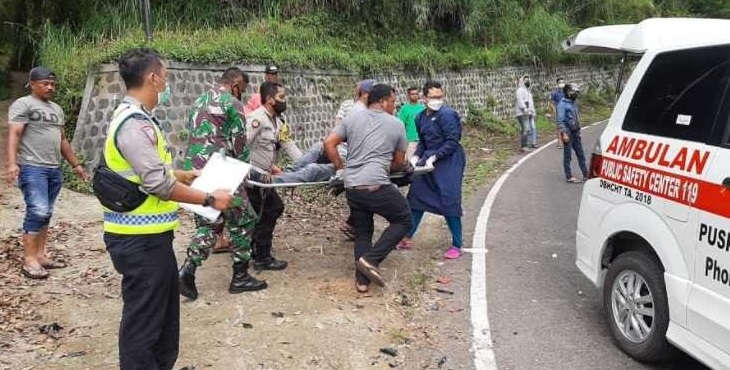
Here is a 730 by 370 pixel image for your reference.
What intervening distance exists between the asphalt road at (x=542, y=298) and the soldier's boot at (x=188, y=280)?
2491mm

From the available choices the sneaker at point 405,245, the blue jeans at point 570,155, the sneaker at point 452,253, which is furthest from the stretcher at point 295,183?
the blue jeans at point 570,155

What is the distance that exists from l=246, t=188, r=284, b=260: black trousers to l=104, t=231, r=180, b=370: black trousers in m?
2.42

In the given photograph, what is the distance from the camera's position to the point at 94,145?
939cm

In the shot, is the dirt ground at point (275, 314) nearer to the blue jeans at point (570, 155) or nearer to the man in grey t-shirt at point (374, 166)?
the man in grey t-shirt at point (374, 166)

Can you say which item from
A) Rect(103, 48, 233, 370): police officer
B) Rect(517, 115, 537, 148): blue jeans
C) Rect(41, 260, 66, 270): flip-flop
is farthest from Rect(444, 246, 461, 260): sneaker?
Rect(517, 115, 537, 148): blue jeans

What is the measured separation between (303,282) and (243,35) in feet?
27.1

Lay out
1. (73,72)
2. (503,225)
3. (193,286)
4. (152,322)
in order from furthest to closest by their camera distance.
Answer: (73,72) < (503,225) < (193,286) < (152,322)

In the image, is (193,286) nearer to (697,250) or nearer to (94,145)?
(697,250)

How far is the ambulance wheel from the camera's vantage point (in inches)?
146

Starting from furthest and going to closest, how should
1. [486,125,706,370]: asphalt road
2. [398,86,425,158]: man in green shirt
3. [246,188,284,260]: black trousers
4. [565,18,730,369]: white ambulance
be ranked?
[398,86,425,158]: man in green shirt → [246,188,284,260]: black trousers → [486,125,706,370]: asphalt road → [565,18,730,369]: white ambulance

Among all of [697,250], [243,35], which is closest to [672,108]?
[697,250]

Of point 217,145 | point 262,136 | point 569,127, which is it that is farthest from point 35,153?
point 569,127

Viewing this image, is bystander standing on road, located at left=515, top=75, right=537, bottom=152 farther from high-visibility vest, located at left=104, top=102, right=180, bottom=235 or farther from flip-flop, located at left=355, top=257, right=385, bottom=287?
high-visibility vest, located at left=104, top=102, right=180, bottom=235

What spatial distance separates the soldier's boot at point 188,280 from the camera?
197 inches
